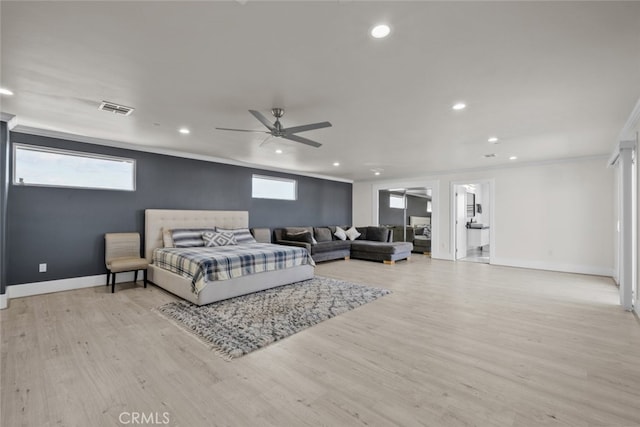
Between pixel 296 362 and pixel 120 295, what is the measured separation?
11.0ft

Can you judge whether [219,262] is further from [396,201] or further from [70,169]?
[396,201]

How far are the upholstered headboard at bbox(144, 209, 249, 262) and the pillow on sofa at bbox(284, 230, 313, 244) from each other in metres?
1.19

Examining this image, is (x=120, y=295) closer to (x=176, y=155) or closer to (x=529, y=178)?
(x=176, y=155)

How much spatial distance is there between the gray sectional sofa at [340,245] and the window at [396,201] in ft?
6.04

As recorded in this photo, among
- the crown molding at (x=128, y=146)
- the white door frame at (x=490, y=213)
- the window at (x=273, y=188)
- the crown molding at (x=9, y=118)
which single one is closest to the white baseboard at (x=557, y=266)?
the white door frame at (x=490, y=213)

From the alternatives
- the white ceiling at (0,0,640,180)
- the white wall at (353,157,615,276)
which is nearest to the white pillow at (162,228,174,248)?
the white ceiling at (0,0,640,180)

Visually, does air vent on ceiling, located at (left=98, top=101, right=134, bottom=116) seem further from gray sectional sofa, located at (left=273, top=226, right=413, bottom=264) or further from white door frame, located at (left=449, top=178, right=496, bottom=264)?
white door frame, located at (left=449, top=178, right=496, bottom=264)

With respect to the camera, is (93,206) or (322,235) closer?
(93,206)

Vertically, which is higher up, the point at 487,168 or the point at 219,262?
the point at 487,168

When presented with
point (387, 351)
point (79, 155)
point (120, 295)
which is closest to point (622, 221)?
point (387, 351)

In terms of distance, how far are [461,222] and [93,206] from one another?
8608 mm

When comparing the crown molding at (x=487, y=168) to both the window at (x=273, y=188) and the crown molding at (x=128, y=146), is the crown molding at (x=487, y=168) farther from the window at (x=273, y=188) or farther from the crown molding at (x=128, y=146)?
the crown molding at (x=128, y=146)

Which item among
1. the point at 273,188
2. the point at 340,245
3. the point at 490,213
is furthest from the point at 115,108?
the point at 490,213

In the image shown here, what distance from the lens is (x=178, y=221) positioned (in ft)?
18.3
